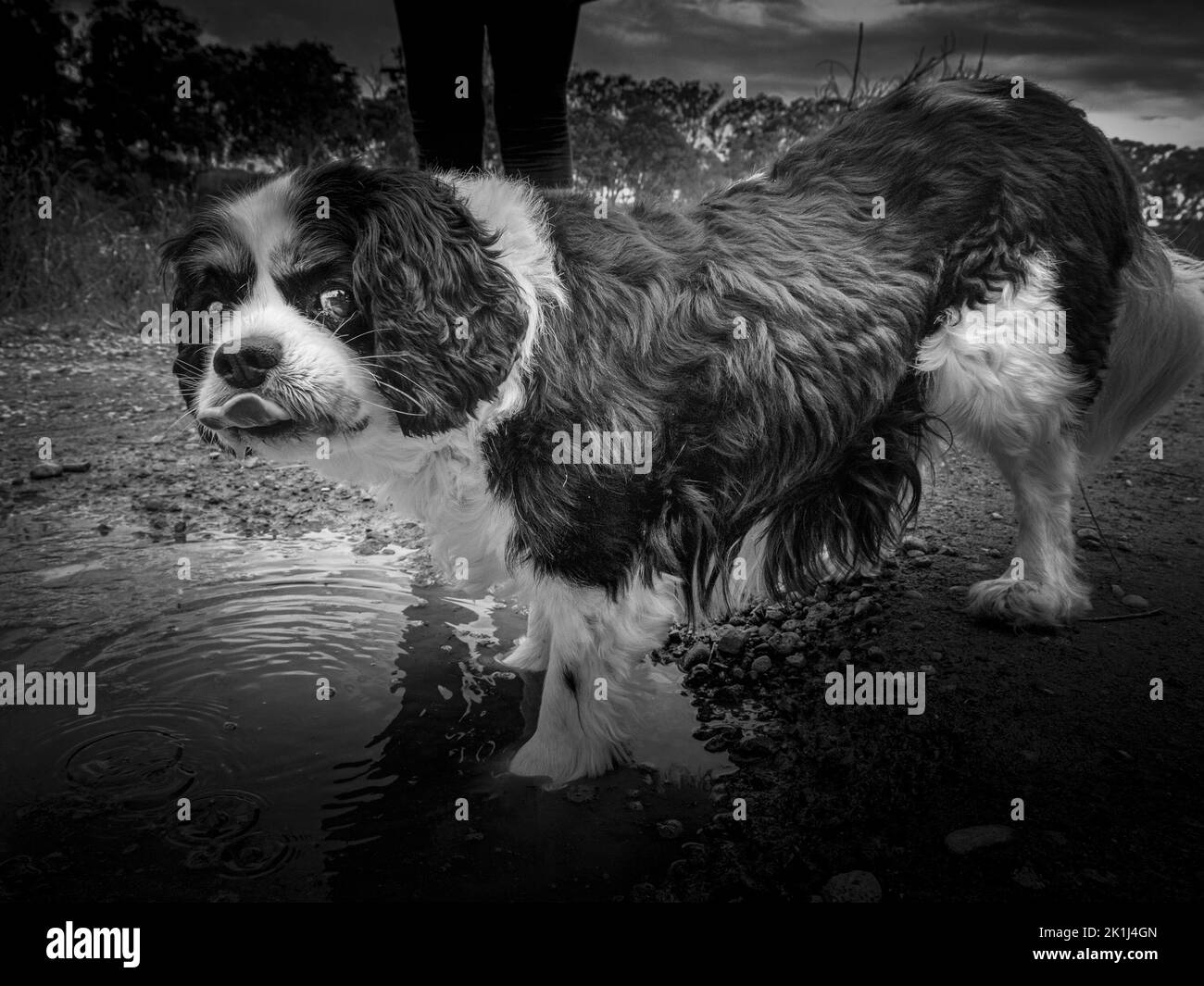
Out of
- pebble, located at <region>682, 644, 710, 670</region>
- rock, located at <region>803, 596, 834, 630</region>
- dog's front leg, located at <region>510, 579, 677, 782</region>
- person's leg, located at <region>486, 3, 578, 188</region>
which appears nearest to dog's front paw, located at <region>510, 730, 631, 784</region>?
dog's front leg, located at <region>510, 579, 677, 782</region>

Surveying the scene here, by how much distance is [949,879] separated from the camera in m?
1.83

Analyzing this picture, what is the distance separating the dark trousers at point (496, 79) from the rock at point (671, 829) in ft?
7.05

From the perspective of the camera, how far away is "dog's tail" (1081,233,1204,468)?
10.1 feet

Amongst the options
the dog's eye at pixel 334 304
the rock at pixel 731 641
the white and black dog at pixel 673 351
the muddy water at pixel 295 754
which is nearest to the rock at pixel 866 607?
the white and black dog at pixel 673 351

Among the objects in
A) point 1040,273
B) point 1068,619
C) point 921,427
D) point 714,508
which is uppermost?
point 1040,273

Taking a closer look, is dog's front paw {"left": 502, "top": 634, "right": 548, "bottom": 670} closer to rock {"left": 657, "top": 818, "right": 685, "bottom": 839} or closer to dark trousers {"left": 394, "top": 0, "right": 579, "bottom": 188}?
rock {"left": 657, "top": 818, "right": 685, "bottom": 839}

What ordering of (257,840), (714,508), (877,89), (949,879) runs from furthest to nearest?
(877,89)
(714,508)
(257,840)
(949,879)

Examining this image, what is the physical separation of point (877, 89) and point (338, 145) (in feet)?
9.61

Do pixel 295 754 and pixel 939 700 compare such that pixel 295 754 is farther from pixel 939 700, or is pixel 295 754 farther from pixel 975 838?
pixel 939 700

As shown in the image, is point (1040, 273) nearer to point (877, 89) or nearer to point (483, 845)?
point (877, 89)

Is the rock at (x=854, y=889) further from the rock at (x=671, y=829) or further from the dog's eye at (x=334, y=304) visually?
the dog's eye at (x=334, y=304)

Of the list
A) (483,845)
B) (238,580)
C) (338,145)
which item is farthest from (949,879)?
(338,145)

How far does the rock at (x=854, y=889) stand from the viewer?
179 cm
